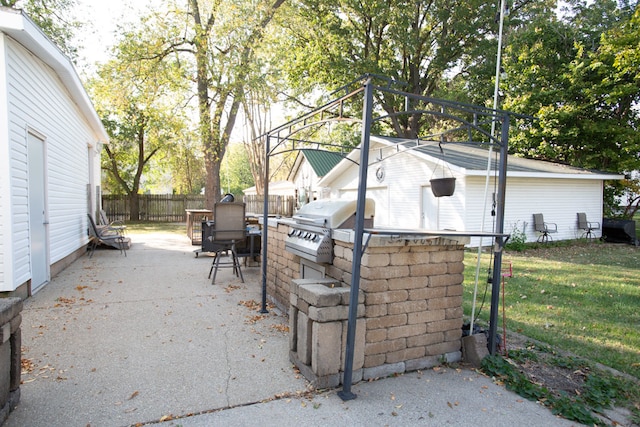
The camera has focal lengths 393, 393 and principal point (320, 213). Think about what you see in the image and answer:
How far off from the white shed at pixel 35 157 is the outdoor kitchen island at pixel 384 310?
3932mm

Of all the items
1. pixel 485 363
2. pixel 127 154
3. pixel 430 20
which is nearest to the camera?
pixel 485 363

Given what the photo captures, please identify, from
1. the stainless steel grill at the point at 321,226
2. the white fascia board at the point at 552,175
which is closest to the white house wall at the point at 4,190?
the stainless steel grill at the point at 321,226

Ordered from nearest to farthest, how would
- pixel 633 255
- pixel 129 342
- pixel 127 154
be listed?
pixel 129 342 → pixel 633 255 → pixel 127 154

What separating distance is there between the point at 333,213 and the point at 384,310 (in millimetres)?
1024

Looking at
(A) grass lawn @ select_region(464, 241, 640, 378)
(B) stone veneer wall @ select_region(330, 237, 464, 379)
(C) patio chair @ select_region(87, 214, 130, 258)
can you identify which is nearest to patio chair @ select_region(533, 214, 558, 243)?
(A) grass lawn @ select_region(464, 241, 640, 378)

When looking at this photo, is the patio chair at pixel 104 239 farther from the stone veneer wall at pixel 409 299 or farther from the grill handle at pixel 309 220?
the stone veneer wall at pixel 409 299

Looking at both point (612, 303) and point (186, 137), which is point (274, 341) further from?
point (186, 137)

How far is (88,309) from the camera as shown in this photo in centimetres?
483

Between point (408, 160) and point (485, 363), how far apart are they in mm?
9662

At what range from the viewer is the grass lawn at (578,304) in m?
3.90

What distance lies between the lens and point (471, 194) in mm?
10836

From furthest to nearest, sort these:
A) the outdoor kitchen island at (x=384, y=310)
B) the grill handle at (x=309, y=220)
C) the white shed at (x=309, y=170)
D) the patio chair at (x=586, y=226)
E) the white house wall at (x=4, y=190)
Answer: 1. the white shed at (x=309, y=170)
2. the patio chair at (x=586, y=226)
3. the white house wall at (x=4, y=190)
4. the grill handle at (x=309, y=220)
5. the outdoor kitchen island at (x=384, y=310)

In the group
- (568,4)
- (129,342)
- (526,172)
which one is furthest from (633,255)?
(568,4)

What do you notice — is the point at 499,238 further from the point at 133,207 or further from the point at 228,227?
the point at 133,207
